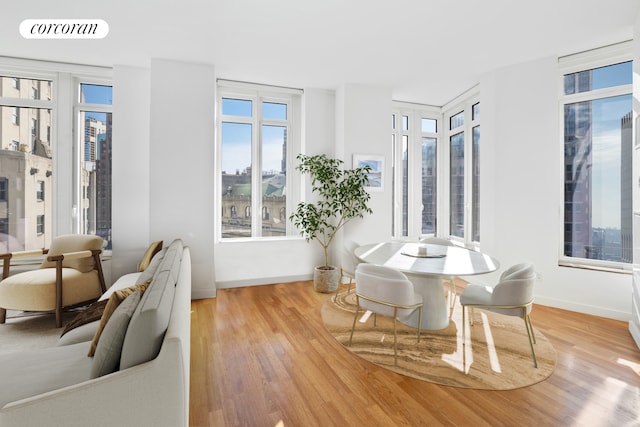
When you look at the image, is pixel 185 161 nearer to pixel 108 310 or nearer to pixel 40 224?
pixel 40 224

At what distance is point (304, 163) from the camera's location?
180 inches

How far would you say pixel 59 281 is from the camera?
305cm

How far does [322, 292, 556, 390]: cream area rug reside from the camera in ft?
7.34

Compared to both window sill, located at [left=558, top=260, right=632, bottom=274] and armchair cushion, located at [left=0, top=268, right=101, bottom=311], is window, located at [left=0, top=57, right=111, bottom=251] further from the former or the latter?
window sill, located at [left=558, top=260, right=632, bottom=274]

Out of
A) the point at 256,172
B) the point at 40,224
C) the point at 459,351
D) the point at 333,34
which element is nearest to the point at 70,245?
the point at 40,224

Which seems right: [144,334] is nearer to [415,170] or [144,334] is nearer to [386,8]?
[386,8]

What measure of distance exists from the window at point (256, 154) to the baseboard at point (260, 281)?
0.71m

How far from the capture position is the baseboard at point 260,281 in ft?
14.6

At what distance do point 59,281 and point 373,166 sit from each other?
165 inches

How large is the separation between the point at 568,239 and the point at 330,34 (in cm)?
378

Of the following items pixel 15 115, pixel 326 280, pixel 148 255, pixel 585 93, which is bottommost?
pixel 326 280

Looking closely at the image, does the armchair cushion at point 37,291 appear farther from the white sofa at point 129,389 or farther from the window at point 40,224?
the white sofa at point 129,389

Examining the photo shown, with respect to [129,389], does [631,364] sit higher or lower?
lower

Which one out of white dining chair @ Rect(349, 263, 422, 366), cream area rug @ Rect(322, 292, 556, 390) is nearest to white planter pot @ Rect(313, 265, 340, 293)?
cream area rug @ Rect(322, 292, 556, 390)
